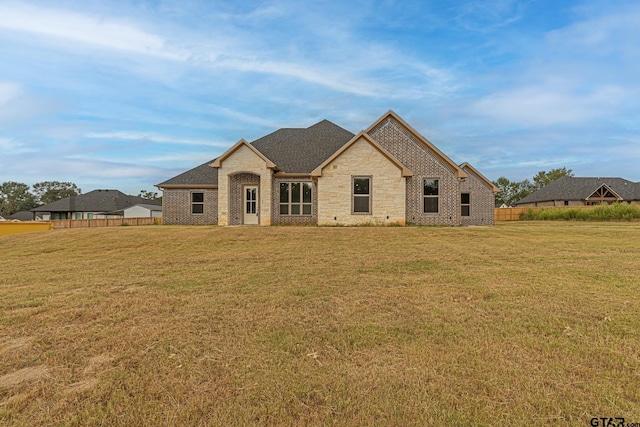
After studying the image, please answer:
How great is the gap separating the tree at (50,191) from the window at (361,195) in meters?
84.4

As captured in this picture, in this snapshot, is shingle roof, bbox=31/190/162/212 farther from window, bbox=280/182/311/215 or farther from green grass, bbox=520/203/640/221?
green grass, bbox=520/203/640/221

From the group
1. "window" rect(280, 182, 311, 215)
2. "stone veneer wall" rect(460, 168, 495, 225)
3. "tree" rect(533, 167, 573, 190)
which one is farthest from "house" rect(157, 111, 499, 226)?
"tree" rect(533, 167, 573, 190)

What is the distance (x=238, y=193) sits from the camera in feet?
58.2

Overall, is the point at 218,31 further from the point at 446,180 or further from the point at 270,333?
the point at 270,333

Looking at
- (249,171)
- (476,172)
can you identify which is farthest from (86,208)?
(476,172)

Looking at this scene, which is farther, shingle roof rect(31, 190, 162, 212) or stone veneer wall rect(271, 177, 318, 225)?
shingle roof rect(31, 190, 162, 212)

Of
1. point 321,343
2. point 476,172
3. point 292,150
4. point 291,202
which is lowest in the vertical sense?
point 321,343

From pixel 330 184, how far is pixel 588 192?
42.7 metres

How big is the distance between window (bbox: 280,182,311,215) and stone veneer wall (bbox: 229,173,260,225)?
63.6 inches

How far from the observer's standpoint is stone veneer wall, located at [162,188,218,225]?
19.8m

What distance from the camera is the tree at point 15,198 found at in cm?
7012

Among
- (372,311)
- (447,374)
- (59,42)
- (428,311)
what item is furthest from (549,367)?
(59,42)

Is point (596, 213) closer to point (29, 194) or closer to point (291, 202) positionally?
point (291, 202)

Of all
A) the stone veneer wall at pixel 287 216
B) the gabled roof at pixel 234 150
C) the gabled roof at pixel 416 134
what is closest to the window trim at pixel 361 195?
the stone veneer wall at pixel 287 216
